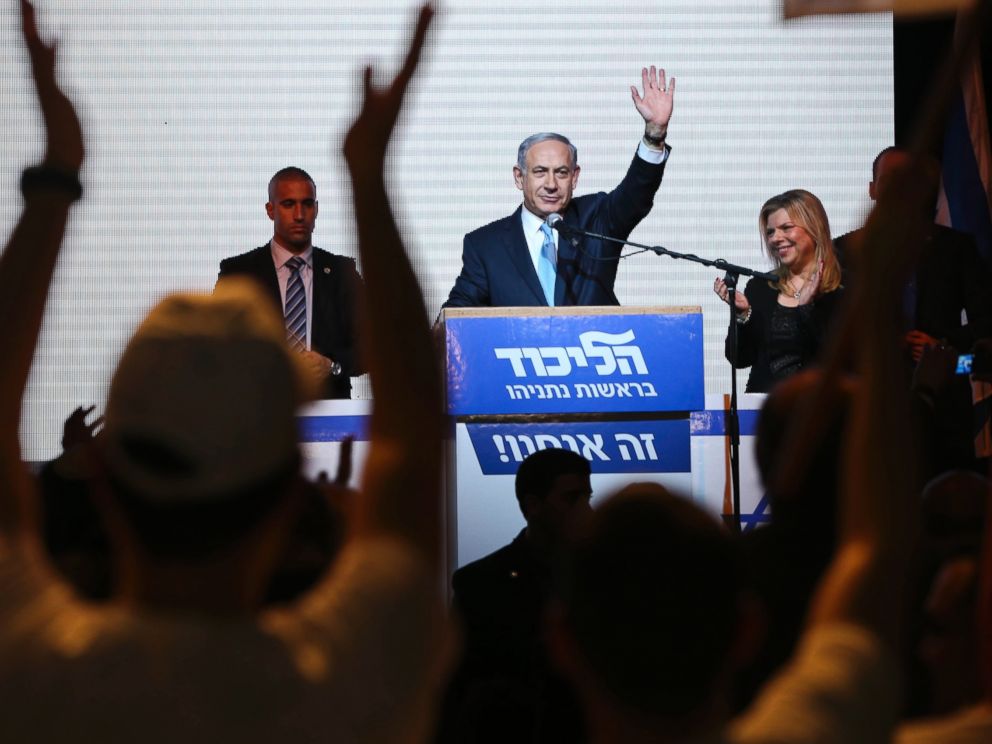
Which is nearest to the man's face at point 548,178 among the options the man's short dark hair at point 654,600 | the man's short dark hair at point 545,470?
the man's short dark hair at point 545,470

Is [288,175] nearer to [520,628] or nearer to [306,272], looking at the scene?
[306,272]

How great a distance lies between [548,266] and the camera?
21.3 feet

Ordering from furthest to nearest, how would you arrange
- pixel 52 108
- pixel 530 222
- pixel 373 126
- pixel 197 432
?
pixel 530 222
pixel 52 108
pixel 373 126
pixel 197 432

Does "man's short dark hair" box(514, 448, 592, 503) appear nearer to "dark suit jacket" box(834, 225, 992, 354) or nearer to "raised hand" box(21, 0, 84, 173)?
"dark suit jacket" box(834, 225, 992, 354)

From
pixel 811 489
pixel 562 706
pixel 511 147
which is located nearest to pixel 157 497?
pixel 811 489

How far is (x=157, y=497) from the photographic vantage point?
40.6 inches

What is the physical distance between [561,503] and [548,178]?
9.23 feet

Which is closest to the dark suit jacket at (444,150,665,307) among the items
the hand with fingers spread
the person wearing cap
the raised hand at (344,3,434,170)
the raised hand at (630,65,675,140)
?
the raised hand at (630,65,675,140)

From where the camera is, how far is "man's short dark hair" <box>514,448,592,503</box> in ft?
13.6

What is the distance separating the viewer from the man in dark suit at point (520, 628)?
3.06m

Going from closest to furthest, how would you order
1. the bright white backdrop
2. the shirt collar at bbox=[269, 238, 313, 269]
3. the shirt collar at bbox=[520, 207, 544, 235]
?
the shirt collar at bbox=[269, 238, 313, 269], the shirt collar at bbox=[520, 207, 544, 235], the bright white backdrop

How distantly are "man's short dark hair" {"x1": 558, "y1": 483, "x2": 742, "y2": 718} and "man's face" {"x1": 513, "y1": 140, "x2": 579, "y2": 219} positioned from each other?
5.37 metres

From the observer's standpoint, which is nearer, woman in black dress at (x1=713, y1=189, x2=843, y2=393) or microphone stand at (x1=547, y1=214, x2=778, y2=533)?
microphone stand at (x1=547, y1=214, x2=778, y2=533)

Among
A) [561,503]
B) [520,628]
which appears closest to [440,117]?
[561,503]
